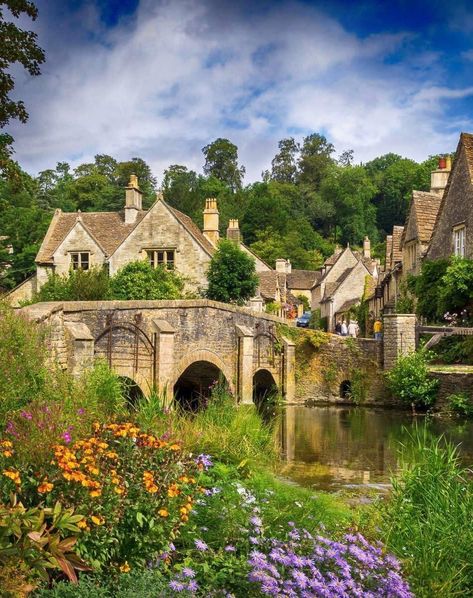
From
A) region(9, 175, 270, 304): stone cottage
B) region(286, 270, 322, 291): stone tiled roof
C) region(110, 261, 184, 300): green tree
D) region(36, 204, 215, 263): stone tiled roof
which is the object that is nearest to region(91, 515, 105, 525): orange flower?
region(110, 261, 184, 300): green tree

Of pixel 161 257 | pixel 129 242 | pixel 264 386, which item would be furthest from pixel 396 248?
pixel 264 386

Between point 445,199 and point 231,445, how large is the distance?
951 inches

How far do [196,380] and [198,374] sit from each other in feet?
2.71

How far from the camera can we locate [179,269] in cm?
3969

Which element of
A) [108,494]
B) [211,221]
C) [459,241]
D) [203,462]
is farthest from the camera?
[211,221]

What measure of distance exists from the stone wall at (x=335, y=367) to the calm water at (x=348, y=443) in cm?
178

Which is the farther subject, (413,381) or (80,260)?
(80,260)

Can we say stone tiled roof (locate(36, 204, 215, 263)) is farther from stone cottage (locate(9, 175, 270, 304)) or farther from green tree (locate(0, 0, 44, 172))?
green tree (locate(0, 0, 44, 172))

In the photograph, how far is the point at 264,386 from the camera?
98.4ft

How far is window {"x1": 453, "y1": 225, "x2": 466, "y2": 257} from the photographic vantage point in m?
29.9

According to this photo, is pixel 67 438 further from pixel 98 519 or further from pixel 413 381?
pixel 413 381

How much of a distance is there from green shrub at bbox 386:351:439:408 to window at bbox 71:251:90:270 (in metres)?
21.4

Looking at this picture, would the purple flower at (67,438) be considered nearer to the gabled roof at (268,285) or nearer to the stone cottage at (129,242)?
the stone cottage at (129,242)

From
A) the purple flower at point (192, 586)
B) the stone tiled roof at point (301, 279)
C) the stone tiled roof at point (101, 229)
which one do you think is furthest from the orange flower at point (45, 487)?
the stone tiled roof at point (301, 279)
